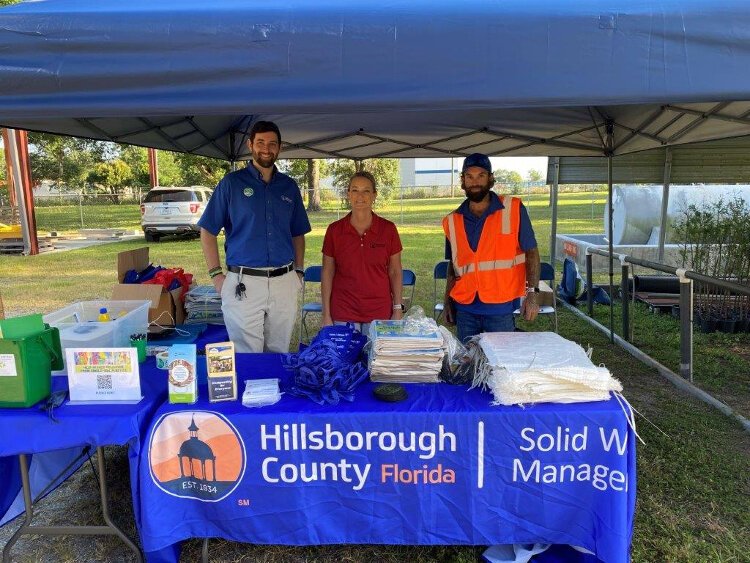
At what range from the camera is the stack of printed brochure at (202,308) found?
3.84 m

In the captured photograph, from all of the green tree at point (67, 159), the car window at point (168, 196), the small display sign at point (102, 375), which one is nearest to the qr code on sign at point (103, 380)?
the small display sign at point (102, 375)

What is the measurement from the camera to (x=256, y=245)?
291 centimetres

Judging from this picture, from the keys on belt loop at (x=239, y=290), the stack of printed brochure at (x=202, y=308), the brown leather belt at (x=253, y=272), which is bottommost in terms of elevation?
the stack of printed brochure at (x=202, y=308)

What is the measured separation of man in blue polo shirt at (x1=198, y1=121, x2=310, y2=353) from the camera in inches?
114

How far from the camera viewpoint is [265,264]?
2941mm

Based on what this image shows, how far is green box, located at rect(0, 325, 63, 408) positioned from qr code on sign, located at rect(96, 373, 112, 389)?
217mm

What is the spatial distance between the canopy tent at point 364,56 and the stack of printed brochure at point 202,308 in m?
2.04

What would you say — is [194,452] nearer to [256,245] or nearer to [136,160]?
[256,245]

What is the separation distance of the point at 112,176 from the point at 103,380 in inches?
1343

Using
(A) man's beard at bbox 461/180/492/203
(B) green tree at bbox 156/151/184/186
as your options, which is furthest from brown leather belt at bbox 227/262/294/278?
(B) green tree at bbox 156/151/184/186

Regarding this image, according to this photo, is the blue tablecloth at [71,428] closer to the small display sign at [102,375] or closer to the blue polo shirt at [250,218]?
the small display sign at [102,375]

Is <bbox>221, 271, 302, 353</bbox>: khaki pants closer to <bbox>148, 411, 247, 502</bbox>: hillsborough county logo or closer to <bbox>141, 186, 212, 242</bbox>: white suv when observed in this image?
<bbox>148, 411, 247, 502</bbox>: hillsborough county logo

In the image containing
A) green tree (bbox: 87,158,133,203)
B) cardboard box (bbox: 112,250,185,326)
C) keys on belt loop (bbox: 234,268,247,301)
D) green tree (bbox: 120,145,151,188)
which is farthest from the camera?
green tree (bbox: 87,158,133,203)

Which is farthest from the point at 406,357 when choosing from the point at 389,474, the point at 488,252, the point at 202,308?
the point at 202,308
